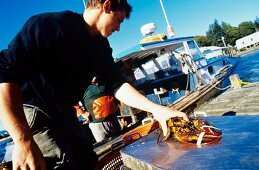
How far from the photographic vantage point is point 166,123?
2.25 m

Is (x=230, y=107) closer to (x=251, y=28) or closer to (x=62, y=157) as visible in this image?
(x=62, y=157)

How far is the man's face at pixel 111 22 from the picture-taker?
8.16 ft

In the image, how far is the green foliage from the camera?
101062 mm

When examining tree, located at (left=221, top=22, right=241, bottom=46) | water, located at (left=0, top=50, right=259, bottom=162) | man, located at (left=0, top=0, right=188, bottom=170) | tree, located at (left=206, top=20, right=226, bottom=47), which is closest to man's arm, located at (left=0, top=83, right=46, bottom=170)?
man, located at (left=0, top=0, right=188, bottom=170)

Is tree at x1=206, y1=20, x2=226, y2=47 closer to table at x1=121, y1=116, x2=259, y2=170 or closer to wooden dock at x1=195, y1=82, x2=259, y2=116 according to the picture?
wooden dock at x1=195, y1=82, x2=259, y2=116

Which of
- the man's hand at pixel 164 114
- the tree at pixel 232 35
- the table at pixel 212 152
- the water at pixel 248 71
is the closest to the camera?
the table at pixel 212 152

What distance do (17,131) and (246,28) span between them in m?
117

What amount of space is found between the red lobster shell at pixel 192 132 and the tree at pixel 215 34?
105 meters

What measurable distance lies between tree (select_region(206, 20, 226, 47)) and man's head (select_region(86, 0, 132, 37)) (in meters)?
105

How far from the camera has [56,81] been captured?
2.23 meters

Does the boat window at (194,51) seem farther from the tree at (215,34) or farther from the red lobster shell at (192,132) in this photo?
the tree at (215,34)

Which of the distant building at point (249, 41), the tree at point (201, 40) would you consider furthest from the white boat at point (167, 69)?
the tree at point (201, 40)

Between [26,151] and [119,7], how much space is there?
168 centimetres

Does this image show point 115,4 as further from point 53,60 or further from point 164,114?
point 164,114
